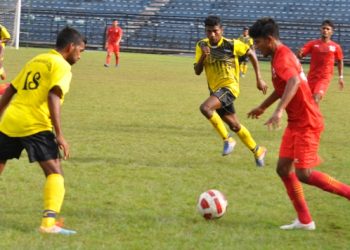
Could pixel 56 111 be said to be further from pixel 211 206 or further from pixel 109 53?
pixel 109 53

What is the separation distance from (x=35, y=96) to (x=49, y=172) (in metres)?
0.61

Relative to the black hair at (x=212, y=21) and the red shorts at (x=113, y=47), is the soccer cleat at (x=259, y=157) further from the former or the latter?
the red shorts at (x=113, y=47)

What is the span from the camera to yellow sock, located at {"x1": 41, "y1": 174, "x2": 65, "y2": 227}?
551 cm

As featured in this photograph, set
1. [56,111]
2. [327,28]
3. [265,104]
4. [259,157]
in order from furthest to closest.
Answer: [327,28]
[259,157]
[265,104]
[56,111]

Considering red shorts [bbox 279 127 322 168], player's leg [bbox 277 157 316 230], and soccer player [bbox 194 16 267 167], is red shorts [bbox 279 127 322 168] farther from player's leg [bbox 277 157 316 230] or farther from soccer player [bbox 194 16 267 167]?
soccer player [bbox 194 16 267 167]

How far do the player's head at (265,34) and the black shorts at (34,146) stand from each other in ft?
6.02

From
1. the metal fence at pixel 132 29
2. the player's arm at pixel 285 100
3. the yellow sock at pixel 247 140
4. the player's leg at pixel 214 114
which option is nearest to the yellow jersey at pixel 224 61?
the player's leg at pixel 214 114

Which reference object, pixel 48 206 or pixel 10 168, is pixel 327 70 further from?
pixel 48 206

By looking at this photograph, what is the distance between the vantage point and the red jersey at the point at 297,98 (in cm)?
574

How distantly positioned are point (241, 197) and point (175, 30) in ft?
124

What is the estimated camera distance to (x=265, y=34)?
18.9 feet

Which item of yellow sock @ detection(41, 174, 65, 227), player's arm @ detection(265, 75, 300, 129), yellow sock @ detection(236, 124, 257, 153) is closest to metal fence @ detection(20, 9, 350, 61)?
yellow sock @ detection(236, 124, 257, 153)

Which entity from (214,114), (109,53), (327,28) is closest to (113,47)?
(109,53)

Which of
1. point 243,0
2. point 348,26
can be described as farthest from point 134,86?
point 243,0
